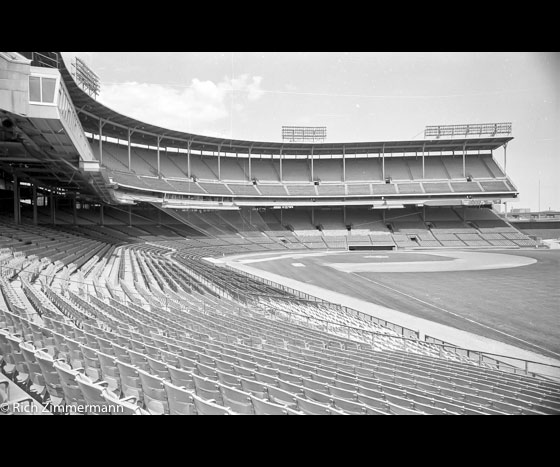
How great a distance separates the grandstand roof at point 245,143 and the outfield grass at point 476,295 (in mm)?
22439

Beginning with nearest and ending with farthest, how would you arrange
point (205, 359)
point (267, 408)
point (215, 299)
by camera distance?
point (267, 408) → point (205, 359) → point (215, 299)

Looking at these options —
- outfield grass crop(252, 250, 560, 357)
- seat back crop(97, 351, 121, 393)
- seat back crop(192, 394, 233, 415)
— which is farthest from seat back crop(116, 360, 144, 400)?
outfield grass crop(252, 250, 560, 357)

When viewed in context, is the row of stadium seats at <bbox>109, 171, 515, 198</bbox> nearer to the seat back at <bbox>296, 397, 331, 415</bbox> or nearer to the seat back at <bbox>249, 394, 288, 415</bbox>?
the seat back at <bbox>296, 397, 331, 415</bbox>

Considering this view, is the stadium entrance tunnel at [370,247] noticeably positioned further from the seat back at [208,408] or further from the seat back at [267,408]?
the seat back at [208,408]

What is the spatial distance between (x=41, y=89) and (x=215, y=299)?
27.4 feet

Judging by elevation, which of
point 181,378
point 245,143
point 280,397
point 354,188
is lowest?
point 280,397

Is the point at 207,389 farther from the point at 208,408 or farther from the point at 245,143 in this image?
the point at 245,143

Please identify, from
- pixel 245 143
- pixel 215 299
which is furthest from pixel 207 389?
pixel 245 143

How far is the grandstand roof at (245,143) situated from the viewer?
36.2 meters

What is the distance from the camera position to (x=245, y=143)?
1956 inches

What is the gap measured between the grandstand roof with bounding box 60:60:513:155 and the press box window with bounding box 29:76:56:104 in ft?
83.7
